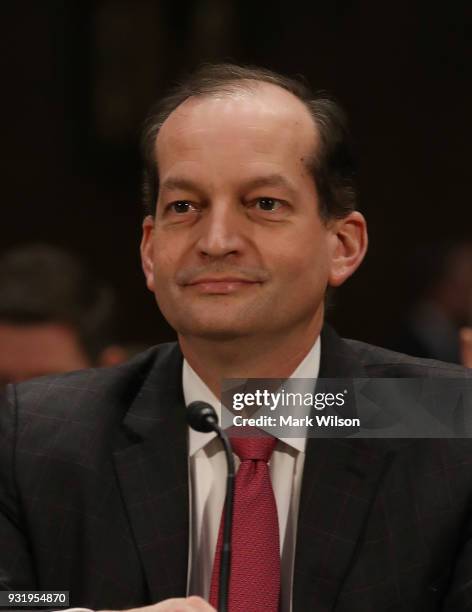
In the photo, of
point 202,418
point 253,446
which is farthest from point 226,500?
point 253,446

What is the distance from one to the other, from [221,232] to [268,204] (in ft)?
0.34

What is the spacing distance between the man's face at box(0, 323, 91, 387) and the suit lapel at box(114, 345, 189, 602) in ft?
3.38

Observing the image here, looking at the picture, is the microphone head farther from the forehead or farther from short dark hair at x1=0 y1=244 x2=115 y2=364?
short dark hair at x1=0 y1=244 x2=115 y2=364

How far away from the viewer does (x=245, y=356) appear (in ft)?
6.59

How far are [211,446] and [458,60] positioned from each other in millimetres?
3277

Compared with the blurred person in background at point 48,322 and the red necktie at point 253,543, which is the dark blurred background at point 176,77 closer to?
the blurred person in background at point 48,322

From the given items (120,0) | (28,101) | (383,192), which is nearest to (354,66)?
(383,192)

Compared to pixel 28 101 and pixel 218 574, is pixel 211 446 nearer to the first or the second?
pixel 218 574

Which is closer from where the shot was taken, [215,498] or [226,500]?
[226,500]

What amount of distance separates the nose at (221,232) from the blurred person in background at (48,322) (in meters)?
1.24

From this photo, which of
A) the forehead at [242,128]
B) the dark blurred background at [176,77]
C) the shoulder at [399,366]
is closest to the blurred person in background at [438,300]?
the dark blurred background at [176,77]

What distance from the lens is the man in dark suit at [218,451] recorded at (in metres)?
1.89

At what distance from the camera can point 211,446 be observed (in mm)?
2002

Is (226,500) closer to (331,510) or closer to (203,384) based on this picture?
(331,510)
